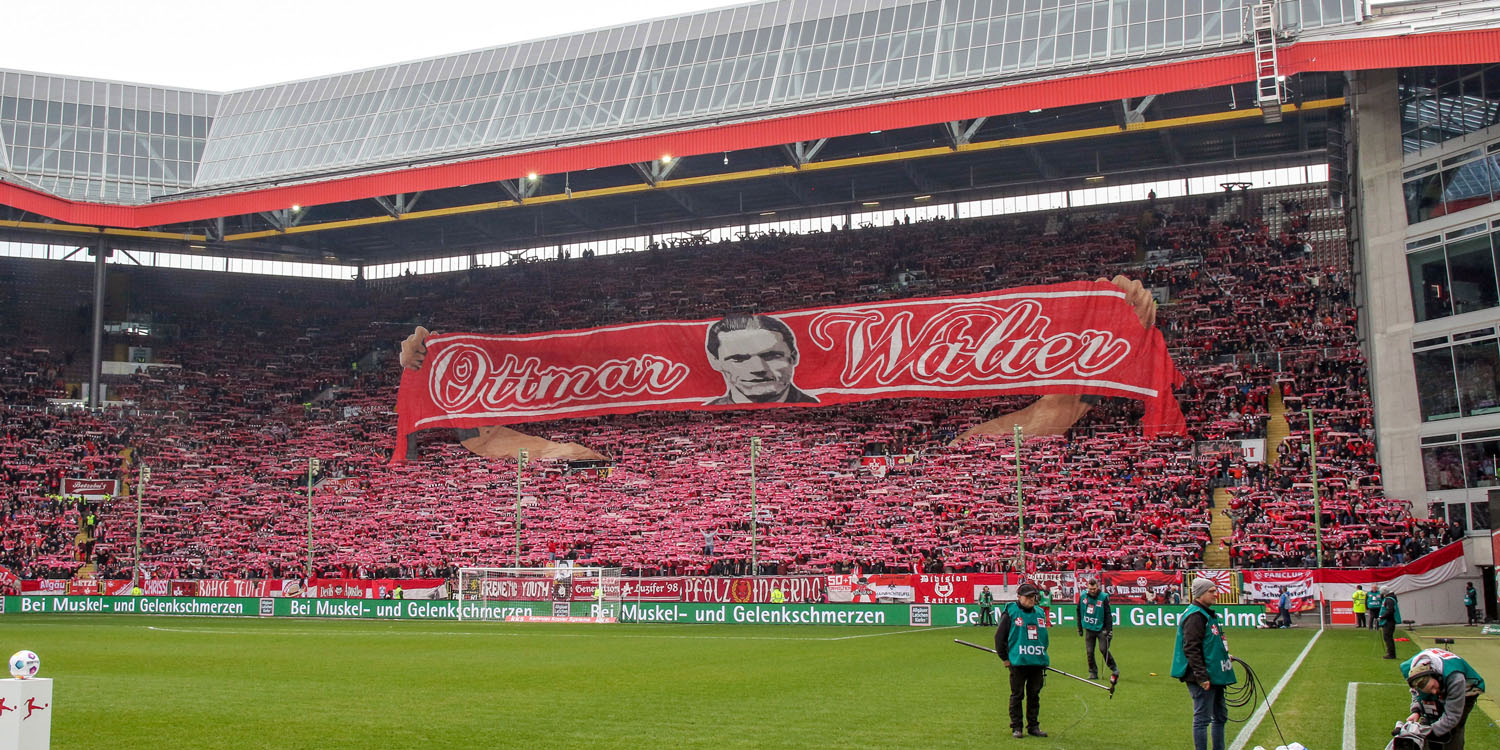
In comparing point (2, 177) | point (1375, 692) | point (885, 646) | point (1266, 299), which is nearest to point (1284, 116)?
point (1266, 299)

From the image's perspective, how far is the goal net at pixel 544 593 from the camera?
142ft

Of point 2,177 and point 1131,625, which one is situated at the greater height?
point 2,177

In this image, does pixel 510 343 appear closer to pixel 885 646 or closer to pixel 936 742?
pixel 885 646

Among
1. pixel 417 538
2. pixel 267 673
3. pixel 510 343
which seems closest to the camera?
pixel 267 673

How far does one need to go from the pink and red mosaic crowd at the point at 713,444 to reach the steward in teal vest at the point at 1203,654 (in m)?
27.6

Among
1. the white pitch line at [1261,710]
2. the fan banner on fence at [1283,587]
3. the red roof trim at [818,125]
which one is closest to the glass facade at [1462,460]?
the fan banner on fence at [1283,587]

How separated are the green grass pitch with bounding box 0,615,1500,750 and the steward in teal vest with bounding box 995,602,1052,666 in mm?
Result: 922

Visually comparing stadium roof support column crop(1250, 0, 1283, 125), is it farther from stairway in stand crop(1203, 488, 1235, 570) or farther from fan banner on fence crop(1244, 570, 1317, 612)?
fan banner on fence crop(1244, 570, 1317, 612)

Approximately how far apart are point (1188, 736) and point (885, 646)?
1558 cm

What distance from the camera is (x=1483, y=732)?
14.5 metres

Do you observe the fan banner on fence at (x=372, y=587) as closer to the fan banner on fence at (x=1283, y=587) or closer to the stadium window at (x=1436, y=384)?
the fan banner on fence at (x=1283, y=587)

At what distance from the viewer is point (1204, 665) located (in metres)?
Result: 12.0

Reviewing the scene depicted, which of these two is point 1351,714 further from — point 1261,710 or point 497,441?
point 497,441

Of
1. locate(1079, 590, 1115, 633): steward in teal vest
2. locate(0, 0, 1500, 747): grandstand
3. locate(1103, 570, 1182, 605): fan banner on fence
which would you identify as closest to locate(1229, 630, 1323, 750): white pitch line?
locate(0, 0, 1500, 747): grandstand
